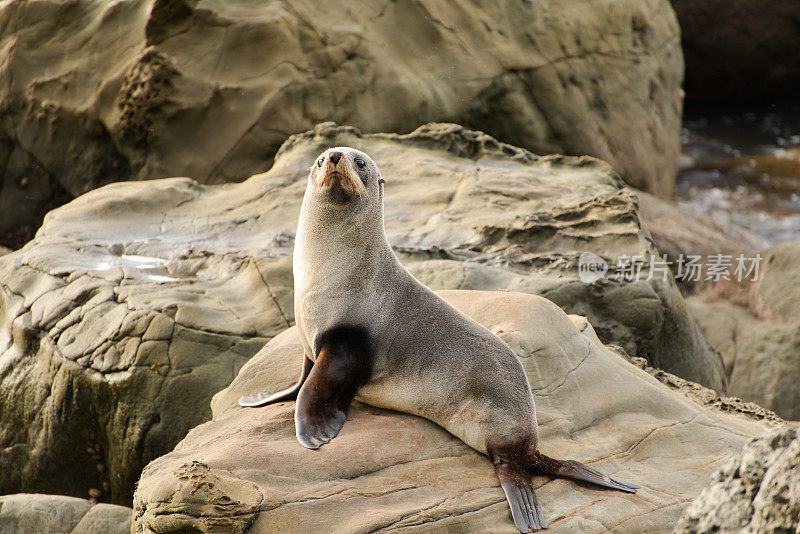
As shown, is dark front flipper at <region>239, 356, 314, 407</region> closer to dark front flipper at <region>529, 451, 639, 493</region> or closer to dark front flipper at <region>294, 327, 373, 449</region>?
dark front flipper at <region>294, 327, 373, 449</region>

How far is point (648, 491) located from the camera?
3715mm

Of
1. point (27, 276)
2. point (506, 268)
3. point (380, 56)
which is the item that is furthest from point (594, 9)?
point (27, 276)

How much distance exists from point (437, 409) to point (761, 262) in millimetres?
6708

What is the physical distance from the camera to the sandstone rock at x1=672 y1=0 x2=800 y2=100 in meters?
16.0

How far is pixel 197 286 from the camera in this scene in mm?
5930

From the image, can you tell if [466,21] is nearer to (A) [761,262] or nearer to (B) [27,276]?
(A) [761,262]

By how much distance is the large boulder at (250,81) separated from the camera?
8781 millimetres

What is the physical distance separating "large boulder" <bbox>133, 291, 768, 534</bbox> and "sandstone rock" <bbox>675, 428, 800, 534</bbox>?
3.86ft

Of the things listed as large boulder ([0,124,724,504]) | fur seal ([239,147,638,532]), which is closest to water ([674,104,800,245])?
large boulder ([0,124,724,504])

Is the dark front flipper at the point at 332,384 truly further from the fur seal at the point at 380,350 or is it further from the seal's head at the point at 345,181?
the seal's head at the point at 345,181

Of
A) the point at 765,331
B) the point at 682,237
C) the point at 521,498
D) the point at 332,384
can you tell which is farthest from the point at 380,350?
the point at 682,237

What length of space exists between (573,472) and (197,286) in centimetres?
324

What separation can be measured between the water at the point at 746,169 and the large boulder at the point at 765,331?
364cm

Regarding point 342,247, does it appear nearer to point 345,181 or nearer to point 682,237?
point 345,181
